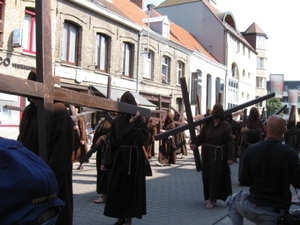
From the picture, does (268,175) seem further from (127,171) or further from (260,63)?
(260,63)

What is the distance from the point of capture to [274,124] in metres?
3.84

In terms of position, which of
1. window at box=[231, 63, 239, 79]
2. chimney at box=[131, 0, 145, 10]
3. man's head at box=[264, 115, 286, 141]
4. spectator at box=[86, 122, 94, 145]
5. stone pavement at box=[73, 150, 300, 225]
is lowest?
stone pavement at box=[73, 150, 300, 225]

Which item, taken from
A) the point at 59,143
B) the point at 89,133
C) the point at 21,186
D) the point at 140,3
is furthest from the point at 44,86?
the point at 140,3

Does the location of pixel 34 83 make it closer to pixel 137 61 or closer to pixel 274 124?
pixel 274 124

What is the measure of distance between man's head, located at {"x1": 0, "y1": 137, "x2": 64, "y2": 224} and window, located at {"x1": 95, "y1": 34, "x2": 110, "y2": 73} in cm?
1795

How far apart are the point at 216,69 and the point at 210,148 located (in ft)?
88.8

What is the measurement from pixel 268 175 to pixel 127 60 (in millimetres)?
18329

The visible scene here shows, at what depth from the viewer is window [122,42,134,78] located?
21.2 metres

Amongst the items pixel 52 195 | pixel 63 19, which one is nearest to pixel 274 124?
pixel 52 195

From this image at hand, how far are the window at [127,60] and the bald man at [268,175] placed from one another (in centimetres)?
1777

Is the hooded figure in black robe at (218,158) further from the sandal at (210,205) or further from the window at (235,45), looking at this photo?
the window at (235,45)

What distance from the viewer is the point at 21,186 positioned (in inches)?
56.1

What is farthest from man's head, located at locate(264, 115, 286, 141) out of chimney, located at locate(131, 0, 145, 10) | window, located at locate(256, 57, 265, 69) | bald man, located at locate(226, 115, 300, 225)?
window, located at locate(256, 57, 265, 69)

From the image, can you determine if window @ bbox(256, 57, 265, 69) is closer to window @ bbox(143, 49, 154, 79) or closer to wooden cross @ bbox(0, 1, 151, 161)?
window @ bbox(143, 49, 154, 79)
